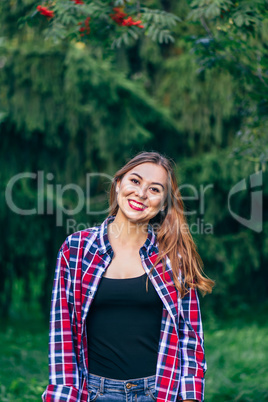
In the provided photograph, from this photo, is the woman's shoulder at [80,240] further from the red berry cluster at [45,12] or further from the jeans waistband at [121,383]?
the red berry cluster at [45,12]

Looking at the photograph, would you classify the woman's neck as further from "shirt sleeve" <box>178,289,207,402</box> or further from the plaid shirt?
"shirt sleeve" <box>178,289,207,402</box>

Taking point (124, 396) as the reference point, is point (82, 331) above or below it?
above

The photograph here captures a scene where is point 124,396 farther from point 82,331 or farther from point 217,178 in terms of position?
point 217,178

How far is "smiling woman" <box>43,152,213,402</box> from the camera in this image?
1.91 meters

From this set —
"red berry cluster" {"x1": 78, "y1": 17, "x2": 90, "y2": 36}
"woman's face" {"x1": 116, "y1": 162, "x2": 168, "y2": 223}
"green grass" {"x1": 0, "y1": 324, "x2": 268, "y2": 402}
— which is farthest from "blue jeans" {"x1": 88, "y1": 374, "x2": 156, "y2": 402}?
"green grass" {"x1": 0, "y1": 324, "x2": 268, "y2": 402}

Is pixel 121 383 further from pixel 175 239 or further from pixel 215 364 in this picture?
pixel 215 364

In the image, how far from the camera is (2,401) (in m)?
4.24

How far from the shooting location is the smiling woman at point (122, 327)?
6.27ft

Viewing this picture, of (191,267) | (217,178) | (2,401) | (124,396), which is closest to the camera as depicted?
(124,396)

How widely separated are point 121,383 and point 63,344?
0.93 ft

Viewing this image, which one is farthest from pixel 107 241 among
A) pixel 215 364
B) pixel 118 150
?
pixel 118 150

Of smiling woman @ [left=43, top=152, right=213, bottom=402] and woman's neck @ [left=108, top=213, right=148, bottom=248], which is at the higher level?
woman's neck @ [left=108, top=213, right=148, bottom=248]

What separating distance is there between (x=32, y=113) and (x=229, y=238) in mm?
3351

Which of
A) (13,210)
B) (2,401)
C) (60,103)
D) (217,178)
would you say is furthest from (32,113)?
(2,401)
